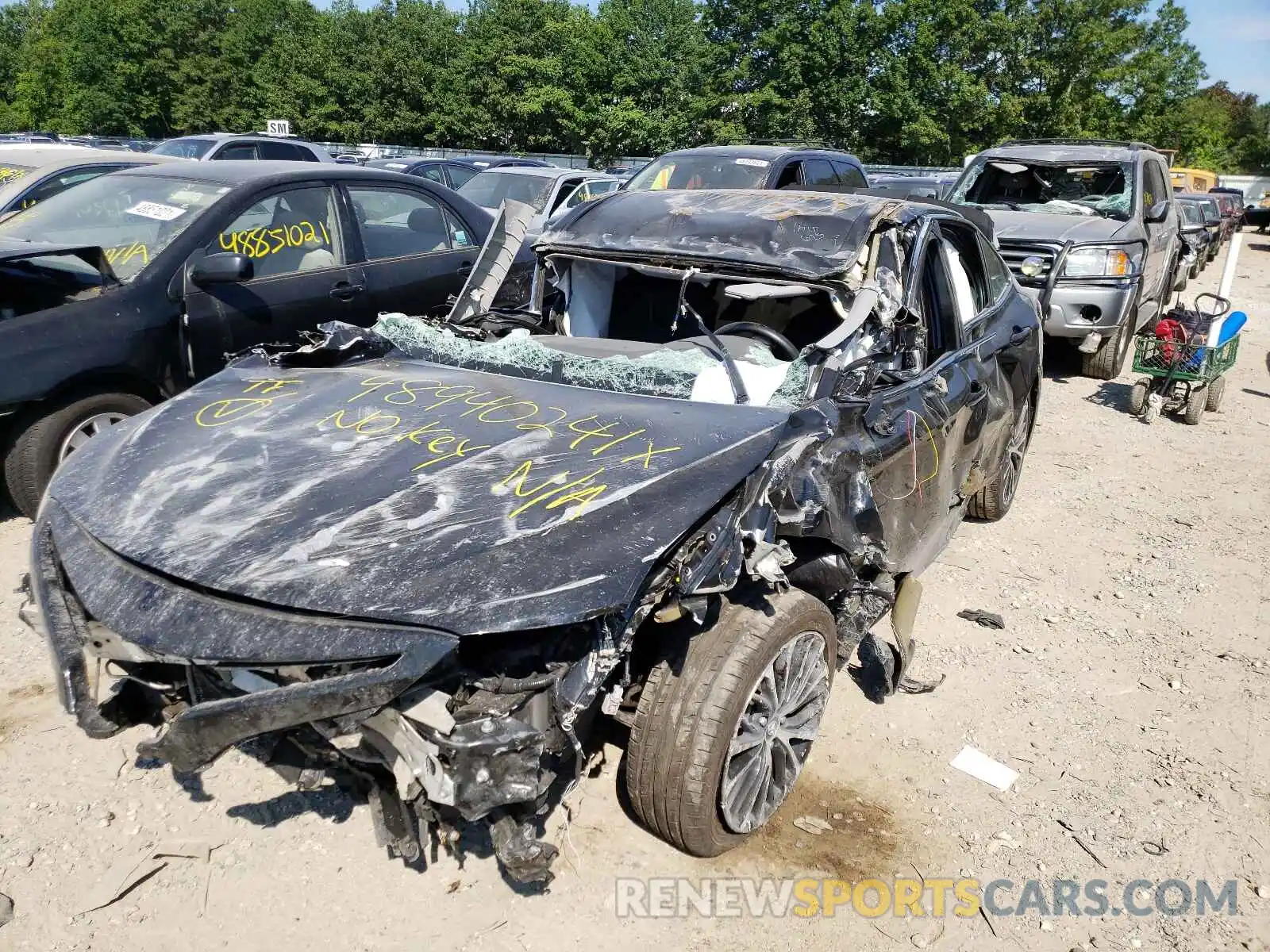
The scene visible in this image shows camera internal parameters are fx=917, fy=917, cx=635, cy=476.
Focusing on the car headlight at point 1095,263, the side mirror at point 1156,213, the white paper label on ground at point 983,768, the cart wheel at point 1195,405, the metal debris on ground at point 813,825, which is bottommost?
the metal debris on ground at point 813,825

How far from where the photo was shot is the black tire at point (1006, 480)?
485cm

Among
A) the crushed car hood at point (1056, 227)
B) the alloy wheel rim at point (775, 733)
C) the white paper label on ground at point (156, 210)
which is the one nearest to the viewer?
the alloy wheel rim at point (775, 733)

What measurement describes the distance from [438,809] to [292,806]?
968mm

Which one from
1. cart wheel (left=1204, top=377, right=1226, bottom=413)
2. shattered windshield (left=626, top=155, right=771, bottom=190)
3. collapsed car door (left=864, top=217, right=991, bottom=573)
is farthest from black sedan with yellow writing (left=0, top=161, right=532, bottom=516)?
cart wheel (left=1204, top=377, right=1226, bottom=413)

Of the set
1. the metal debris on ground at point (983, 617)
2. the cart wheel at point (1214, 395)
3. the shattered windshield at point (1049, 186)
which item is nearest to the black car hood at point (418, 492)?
the metal debris on ground at point (983, 617)

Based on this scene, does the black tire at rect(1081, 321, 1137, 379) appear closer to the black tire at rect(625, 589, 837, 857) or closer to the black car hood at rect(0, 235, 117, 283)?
the black tire at rect(625, 589, 837, 857)

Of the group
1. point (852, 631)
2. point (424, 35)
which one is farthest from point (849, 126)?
point (852, 631)

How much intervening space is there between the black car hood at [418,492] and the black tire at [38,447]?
1.77m

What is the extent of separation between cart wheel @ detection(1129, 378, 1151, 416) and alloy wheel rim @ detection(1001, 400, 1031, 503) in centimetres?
276

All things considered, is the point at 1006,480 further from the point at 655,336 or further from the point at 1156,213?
the point at 1156,213

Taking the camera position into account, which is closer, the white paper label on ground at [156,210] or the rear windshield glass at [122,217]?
the rear windshield glass at [122,217]

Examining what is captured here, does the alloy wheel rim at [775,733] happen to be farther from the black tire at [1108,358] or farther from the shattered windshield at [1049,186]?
the shattered windshield at [1049,186]

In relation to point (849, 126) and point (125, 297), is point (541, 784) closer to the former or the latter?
point (125, 297)

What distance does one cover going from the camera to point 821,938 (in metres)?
2.48
